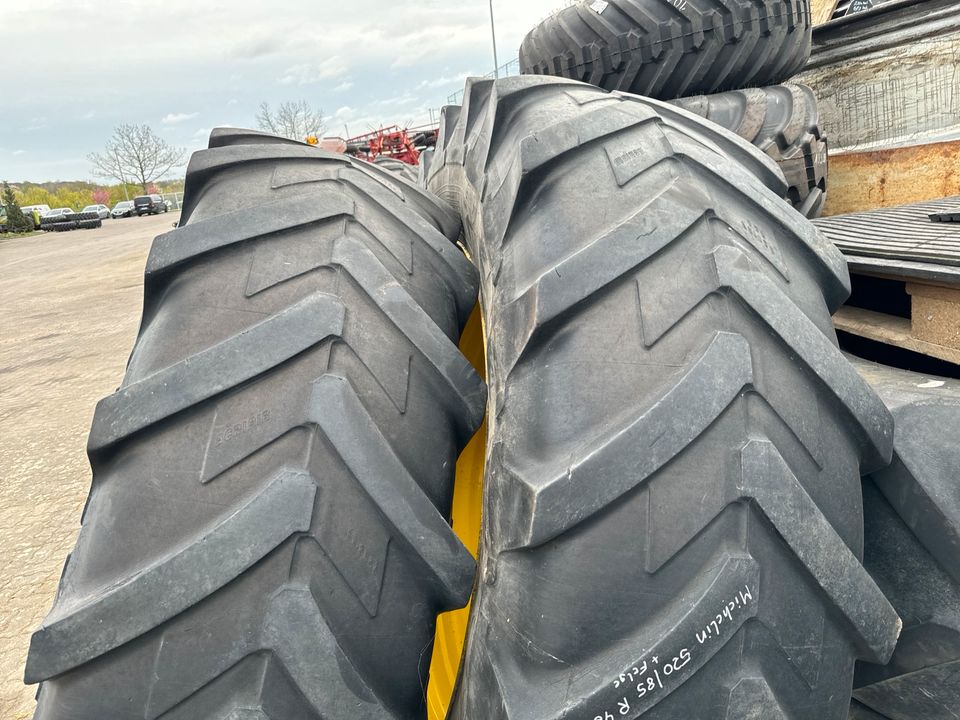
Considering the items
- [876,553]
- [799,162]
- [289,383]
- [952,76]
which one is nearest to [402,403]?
[289,383]

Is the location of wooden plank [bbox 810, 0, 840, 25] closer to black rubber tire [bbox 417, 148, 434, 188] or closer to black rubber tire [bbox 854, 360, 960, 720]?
black rubber tire [bbox 417, 148, 434, 188]

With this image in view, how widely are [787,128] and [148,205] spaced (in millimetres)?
39657

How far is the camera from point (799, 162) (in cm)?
216

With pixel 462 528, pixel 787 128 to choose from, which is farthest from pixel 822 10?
pixel 462 528

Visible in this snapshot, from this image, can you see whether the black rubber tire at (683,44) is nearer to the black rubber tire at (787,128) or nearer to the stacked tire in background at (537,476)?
the black rubber tire at (787,128)

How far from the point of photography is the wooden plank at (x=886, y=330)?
106 cm

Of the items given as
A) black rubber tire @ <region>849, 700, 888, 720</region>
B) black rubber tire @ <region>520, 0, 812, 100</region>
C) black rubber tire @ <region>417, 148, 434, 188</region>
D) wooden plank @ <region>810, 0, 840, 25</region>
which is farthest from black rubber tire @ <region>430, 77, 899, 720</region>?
wooden plank @ <region>810, 0, 840, 25</region>

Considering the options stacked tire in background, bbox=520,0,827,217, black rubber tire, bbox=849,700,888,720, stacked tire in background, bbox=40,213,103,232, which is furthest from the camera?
stacked tire in background, bbox=40,213,103,232

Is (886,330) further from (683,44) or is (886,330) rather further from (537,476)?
(683,44)

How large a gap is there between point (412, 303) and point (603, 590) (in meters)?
0.47

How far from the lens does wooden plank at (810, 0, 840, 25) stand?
3.18 metres

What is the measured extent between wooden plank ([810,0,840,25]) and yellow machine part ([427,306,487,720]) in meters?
2.82

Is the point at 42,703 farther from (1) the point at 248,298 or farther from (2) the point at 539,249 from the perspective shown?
(2) the point at 539,249

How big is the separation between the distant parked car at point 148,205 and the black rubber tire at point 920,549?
133ft
